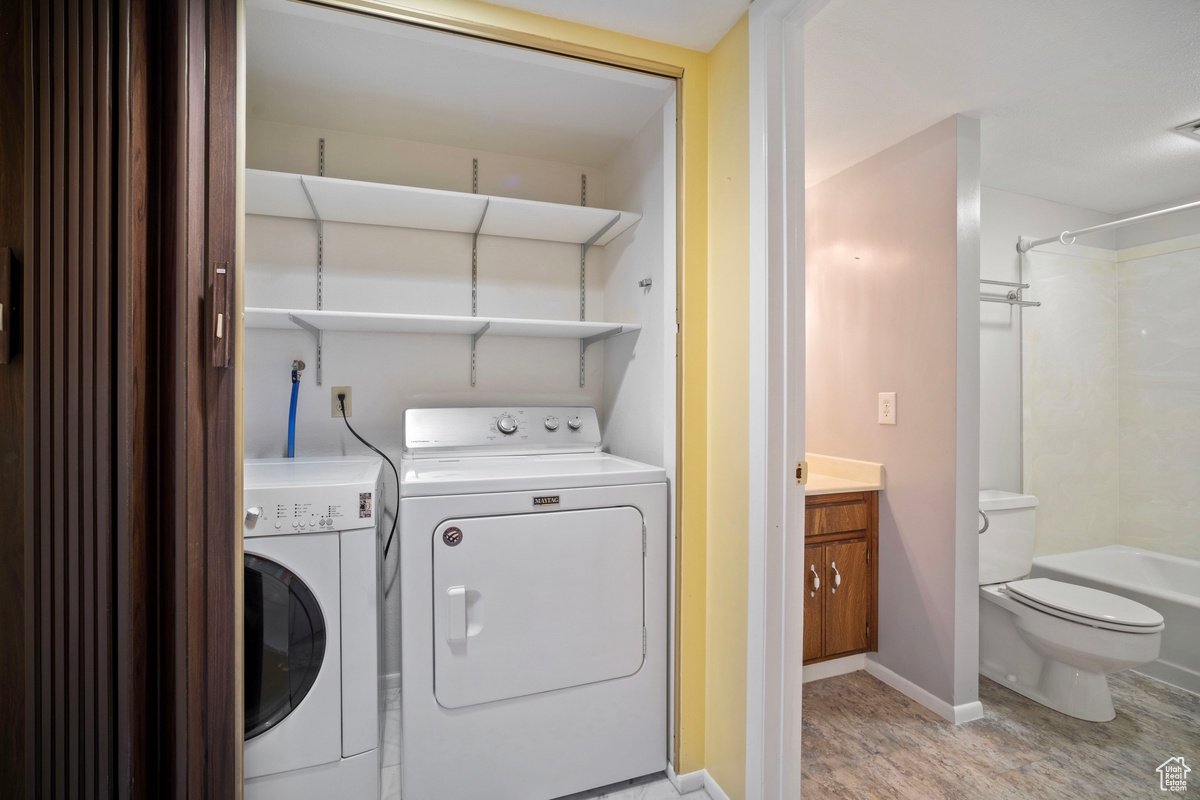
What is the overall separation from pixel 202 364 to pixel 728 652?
145cm

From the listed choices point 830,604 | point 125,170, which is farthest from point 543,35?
point 830,604

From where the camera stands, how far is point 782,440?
138 centimetres

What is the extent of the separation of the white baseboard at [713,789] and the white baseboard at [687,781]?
15 mm

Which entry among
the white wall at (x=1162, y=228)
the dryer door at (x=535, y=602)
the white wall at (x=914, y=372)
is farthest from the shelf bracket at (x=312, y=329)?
the white wall at (x=1162, y=228)

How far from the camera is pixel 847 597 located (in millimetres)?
2320

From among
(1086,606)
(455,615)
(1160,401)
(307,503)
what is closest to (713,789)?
(455,615)

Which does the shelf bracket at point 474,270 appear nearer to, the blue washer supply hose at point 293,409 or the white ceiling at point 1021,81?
the blue washer supply hose at point 293,409

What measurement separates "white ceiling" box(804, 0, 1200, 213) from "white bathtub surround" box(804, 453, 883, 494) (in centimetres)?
140

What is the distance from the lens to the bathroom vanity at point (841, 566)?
2238mm

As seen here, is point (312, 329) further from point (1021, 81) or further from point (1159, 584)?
point (1159, 584)

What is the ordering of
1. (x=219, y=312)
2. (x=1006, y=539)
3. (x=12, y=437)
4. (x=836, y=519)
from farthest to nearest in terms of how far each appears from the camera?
1. (x=1006, y=539)
2. (x=836, y=519)
3. (x=219, y=312)
4. (x=12, y=437)

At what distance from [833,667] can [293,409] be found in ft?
7.91

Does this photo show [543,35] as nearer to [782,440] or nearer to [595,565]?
[782,440]

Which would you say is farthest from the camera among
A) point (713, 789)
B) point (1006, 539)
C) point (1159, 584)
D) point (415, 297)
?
point (1159, 584)
